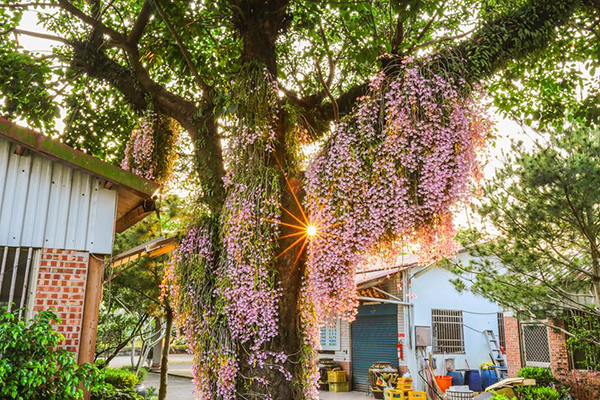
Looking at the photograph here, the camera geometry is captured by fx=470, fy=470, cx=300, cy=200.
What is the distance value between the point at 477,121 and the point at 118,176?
175 inches

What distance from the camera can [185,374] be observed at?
2445 cm

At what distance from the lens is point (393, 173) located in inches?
219

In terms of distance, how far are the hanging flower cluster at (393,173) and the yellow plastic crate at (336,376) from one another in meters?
11.6

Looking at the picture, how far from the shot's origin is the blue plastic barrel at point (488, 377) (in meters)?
16.0

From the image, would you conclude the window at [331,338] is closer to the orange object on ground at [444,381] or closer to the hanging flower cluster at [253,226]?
the orange object on ground at [444,381]

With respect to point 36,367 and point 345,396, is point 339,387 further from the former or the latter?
point 36,367

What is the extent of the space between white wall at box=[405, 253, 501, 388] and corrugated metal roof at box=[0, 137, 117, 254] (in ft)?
39.4

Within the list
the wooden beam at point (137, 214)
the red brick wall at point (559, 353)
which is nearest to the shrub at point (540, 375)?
the red brick wall at point (559, 353)

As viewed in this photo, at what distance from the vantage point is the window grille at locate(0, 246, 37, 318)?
5.10 metres

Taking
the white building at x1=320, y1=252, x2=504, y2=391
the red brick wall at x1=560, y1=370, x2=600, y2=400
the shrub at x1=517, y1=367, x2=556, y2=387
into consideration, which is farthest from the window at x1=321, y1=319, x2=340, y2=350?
the red brick wall at x1=560, y1=370, x2=600, y2=400

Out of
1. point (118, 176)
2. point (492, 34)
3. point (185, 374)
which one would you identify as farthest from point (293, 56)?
point (185, 374)

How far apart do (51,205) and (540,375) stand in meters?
13.2

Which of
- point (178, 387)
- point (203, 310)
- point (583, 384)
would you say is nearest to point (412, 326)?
point (583, 384)

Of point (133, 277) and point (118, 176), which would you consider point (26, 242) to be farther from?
point (133, 277)
